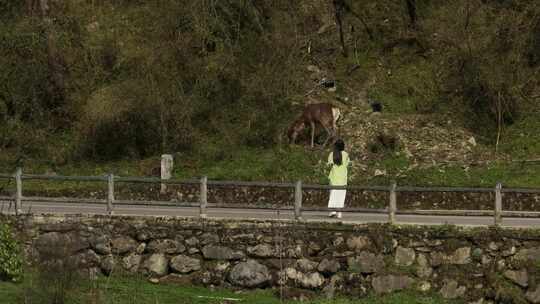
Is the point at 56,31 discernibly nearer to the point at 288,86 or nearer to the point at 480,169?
the point at 288,86

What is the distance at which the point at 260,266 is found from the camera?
19.5m

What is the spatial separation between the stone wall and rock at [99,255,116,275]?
0.02m

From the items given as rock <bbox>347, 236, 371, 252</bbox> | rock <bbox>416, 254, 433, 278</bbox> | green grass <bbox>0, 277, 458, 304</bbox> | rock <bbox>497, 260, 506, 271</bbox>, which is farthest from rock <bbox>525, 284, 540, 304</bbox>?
rock <bbox>347, 236, 371, 252</bbox>

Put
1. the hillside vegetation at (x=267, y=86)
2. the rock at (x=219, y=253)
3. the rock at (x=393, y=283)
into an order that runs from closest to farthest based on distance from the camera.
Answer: the rock at (x=393, y=283) < the rock at (x=219, y=253) < the hillside vegetation at (x=267, y=86)

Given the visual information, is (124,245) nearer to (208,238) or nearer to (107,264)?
(107,264)

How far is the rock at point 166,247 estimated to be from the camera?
65.3 feet

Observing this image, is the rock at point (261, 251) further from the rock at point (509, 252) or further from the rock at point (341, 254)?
the rock at point (509, 252)

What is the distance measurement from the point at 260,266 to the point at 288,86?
14827 millimetres

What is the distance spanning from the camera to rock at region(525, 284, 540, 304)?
18531 mm

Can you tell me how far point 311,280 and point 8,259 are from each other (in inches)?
220

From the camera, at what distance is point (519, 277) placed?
18.8 meters

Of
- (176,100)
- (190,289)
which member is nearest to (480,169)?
(176,100)

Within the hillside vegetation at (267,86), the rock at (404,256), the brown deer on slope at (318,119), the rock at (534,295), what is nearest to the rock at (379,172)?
the hillside vegetation at (267,86)

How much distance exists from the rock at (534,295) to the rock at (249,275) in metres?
4.69
